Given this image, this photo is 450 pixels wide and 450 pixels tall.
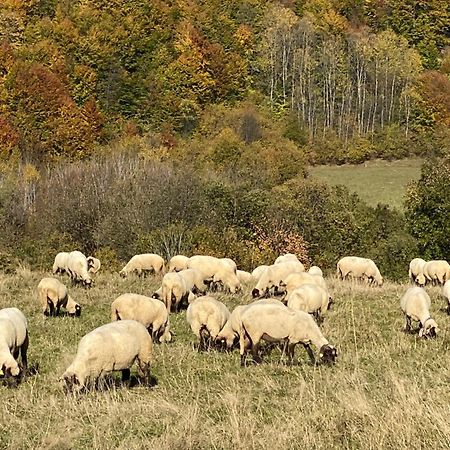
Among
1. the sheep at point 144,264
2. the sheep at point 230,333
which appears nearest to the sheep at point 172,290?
the sheep at point 230,333

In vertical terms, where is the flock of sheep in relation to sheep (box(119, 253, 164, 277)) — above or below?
above

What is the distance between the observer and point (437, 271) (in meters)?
27.3

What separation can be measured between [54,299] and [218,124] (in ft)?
261

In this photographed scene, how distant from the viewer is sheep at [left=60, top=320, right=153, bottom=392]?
11.5 meters

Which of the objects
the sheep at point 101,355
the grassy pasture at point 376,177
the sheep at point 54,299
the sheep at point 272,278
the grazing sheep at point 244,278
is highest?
the sheep at point 101,355

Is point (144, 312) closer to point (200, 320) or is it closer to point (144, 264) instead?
point (200, 320)

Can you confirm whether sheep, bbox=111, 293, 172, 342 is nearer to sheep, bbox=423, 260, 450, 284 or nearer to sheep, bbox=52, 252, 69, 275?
sheep, bbox=52, 252, 69, 275

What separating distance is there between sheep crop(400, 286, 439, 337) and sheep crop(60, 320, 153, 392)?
301 inches

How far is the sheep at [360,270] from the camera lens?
1133 inches

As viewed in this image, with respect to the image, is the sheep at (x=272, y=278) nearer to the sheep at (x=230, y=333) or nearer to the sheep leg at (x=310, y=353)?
the sheep at (x=230, y=333)

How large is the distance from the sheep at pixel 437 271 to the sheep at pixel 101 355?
58.7 feet

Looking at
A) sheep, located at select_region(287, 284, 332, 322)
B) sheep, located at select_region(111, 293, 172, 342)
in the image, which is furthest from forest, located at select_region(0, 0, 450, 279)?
sheep, located at select_region(287, 284, 332, 322)

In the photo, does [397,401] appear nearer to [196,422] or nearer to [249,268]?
[196,422]

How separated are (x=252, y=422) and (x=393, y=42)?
414 ft
